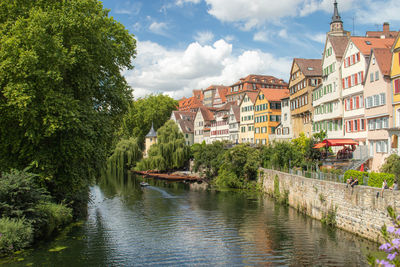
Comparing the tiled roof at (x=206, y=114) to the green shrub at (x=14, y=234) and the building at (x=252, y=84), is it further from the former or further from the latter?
the green shrub at (x=14, y=234)

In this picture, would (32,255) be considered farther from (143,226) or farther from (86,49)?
(86,49)

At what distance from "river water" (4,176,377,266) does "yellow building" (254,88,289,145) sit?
1058 inches

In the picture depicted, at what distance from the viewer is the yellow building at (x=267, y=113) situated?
59.1 meters

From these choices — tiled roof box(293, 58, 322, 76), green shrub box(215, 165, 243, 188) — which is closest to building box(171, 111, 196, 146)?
green shrub box(215, 165, 243, 188)

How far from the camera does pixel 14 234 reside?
1611 cm

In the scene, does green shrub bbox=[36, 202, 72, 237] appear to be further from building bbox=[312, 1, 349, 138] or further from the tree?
the tree

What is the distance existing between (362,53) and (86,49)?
2420 cm

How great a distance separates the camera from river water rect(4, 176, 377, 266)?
17.5 meters

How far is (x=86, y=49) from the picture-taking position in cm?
2153

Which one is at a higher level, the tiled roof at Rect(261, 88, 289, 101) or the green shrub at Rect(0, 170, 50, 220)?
the tiled roof at Rect(261, 88, 289, 101)

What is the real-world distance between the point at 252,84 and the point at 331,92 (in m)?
63.2

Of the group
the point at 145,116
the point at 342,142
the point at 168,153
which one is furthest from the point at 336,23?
the point at 342,142

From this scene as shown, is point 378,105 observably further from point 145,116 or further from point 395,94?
point 145,116

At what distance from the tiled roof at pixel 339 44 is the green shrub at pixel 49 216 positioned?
99.7 ft
